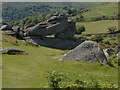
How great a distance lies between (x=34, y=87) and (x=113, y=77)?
14.1m

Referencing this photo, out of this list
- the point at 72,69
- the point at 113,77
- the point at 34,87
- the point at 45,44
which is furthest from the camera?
the point at 45,44

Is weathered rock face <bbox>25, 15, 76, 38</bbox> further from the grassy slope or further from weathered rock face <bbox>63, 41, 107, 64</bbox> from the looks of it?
weathered rock face <bbox>63, 41, 107, 64</bbox>

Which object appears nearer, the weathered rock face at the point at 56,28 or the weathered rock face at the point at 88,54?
the weathered rock face at the point at 88,54

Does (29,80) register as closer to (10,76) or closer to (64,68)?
(10,76)

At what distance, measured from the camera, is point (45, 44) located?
73.9m

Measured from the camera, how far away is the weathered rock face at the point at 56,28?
7881cm

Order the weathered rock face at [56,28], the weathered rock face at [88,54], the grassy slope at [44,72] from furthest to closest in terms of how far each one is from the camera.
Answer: the weathered rock face at [56,28] → the weathered rock face at [88,54] → the grassy slope at [44,72]

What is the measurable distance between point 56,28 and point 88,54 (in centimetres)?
4263

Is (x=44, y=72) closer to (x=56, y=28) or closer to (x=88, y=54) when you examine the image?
(x=88, y=54)

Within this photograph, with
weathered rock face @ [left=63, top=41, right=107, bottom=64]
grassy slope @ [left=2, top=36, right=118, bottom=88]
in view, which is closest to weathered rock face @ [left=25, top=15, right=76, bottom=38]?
grassy slope @ [left=2, top=36, right=118, bottom=88]

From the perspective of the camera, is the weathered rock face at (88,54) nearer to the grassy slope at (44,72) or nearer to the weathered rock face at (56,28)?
the grassy slope at (44,72)

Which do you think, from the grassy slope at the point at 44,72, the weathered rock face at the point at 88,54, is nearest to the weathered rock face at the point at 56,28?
the grassy slope at the point at 44,72

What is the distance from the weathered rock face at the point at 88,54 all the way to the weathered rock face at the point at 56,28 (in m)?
38.0

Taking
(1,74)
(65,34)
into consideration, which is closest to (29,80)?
(1,74)
